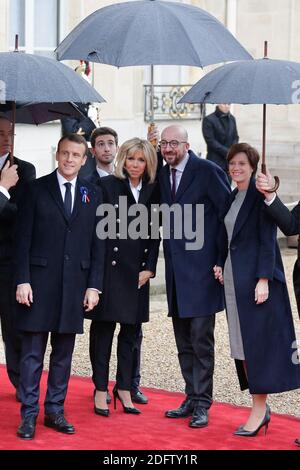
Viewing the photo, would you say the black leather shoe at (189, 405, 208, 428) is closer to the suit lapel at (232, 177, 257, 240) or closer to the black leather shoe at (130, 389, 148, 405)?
the black leather shoe at (130, 389, 148, 405)

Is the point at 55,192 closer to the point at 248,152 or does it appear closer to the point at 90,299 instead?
the point at 90,299

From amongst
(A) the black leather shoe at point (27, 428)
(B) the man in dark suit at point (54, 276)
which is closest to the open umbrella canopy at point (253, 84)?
(B) the man in dark suit at point (54, 276)

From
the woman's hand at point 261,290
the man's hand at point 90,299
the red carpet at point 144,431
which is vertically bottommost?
the red carpet at point 144,431

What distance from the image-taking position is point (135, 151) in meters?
7.38

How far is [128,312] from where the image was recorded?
7.41 metres

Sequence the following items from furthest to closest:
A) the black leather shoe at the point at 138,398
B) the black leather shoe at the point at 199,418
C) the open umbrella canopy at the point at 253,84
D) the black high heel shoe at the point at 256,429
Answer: the black leather shoe at the point at 138,398, the black leather shoe at the point at 199,418, the black high heel shoe at the point at 256,429, the open umbrella canopy at the point at 253,84

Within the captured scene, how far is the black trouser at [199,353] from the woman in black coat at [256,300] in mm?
290

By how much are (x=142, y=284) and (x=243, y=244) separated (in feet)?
2.53

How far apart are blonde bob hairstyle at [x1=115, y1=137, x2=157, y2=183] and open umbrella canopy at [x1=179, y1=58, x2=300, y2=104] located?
0.40 meters

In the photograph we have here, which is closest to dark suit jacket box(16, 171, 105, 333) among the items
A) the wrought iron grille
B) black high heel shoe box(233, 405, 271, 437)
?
black high heel shoe box(233, 405, 271, 437)

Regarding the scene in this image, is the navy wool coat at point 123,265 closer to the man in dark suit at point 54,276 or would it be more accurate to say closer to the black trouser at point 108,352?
the black trouser at point 108,352

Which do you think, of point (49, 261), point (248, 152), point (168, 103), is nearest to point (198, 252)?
point (248, 152)

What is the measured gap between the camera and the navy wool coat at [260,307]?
6.97 meters
